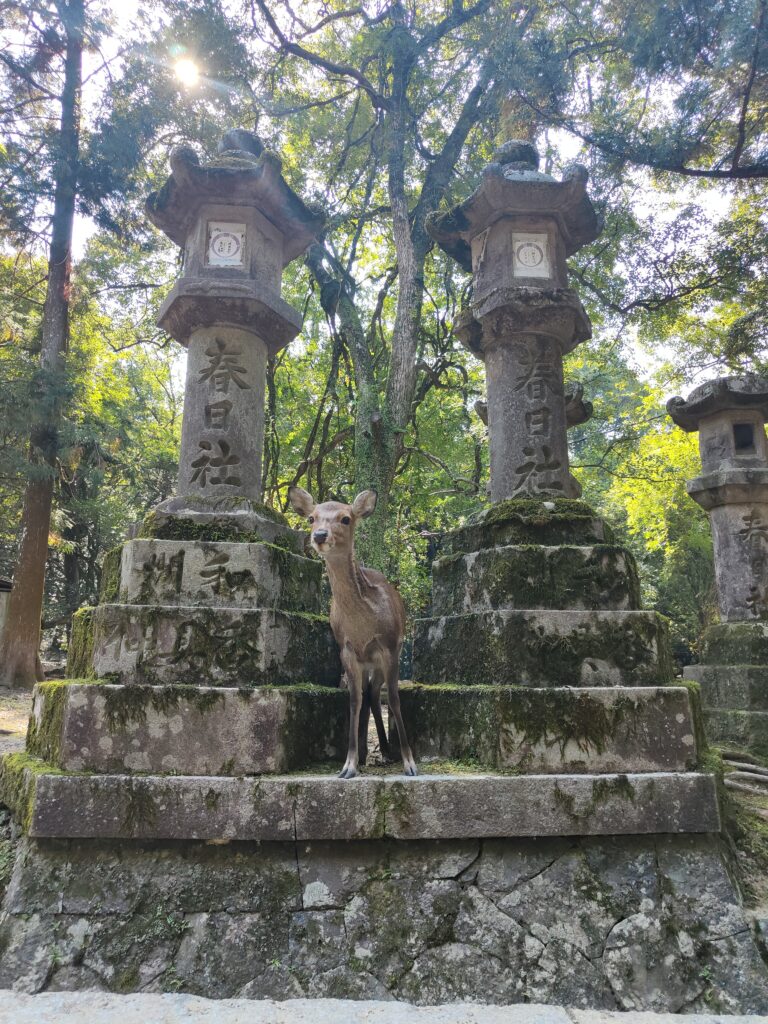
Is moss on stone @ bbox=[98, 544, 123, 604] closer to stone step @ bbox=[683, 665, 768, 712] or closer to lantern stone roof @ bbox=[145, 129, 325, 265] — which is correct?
lantern stone roof @ bbox=[145, 129, 325, 265]

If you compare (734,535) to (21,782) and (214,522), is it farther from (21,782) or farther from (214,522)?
(21,782)

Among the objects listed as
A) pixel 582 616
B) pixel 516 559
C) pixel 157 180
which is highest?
pixel 157 180

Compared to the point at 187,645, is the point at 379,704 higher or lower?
lower

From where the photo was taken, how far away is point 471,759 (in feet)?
11.4

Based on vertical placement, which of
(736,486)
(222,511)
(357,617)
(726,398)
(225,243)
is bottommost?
(357,617)

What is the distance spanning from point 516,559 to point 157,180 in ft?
41.4

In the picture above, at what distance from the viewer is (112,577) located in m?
4.05

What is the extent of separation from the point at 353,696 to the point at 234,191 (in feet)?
11.4

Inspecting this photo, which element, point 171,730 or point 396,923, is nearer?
point 396,923

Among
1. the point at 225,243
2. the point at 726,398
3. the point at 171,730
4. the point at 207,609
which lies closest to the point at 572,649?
the point at 207,609

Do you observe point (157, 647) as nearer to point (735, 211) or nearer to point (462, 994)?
point (462, 994)

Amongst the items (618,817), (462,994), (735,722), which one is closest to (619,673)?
(618,817)

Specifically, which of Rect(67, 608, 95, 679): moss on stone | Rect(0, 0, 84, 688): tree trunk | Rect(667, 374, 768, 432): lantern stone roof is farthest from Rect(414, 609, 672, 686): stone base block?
Rect(0, 0, 84, 688): tree trunk

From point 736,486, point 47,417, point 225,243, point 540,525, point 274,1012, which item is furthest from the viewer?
point 47,417
